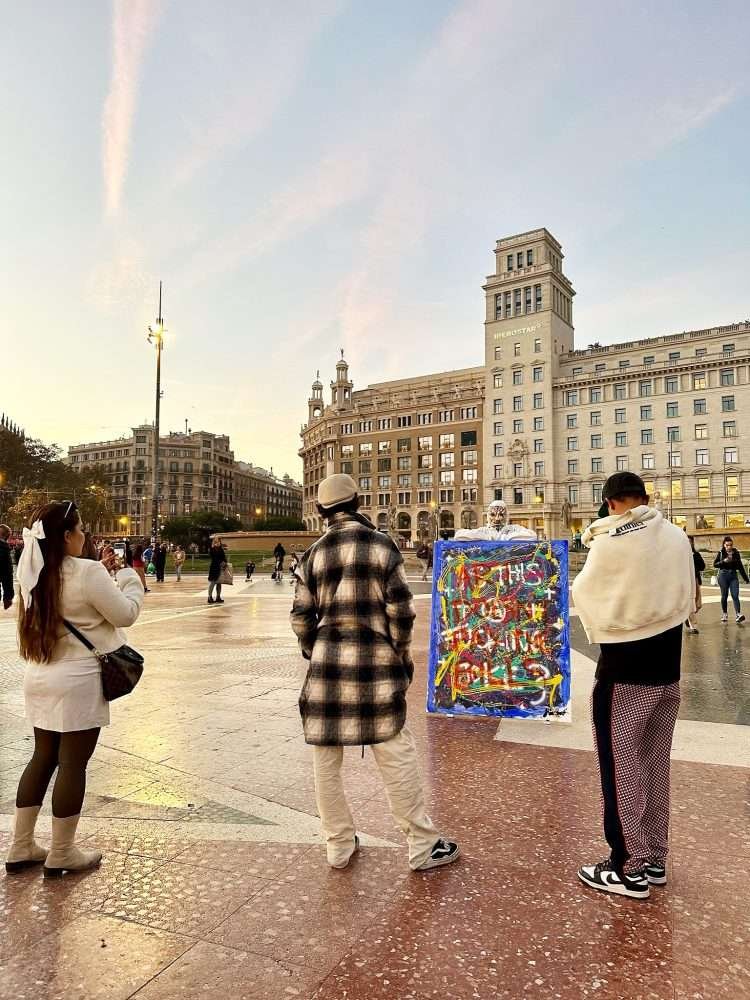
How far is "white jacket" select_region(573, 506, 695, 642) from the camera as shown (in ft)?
9.14

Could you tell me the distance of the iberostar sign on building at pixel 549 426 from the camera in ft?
222

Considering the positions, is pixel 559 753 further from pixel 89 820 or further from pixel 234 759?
pixel 89 820

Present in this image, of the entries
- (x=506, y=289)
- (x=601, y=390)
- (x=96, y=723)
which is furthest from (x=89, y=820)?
(x=506, y=289)

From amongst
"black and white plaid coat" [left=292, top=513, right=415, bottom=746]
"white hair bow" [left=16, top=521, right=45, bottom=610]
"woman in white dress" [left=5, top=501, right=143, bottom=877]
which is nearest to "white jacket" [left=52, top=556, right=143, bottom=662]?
"woman in white dress" [left=5, top=501, right=143, bottom=877]

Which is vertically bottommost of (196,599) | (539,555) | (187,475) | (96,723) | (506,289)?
(196,599)

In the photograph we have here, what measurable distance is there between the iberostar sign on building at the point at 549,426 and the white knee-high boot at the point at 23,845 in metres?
66.2

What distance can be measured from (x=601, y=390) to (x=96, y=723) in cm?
7803

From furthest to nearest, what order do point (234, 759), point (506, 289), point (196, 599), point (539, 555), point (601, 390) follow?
point (506, 289) < point (601, 390) < point (196, 599) < point (539, 555) < point (234, 759)

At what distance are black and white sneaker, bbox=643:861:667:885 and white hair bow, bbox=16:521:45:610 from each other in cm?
302

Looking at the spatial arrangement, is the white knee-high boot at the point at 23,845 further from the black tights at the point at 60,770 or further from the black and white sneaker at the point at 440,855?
the black and white sneaker at the point at 440,855

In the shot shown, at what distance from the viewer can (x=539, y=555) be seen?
5594 mm

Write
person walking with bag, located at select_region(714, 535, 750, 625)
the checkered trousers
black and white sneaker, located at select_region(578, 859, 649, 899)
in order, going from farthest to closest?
1. person walking with bag, located at select_region(714, 535, 750, 625)
2. the checkered trousers
3. black and white sneaker, located at select_region(578, 859, 649, 899)

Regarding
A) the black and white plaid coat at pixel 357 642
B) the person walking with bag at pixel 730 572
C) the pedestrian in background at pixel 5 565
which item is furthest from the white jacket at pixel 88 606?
the person walking with bag at pixel 730 572

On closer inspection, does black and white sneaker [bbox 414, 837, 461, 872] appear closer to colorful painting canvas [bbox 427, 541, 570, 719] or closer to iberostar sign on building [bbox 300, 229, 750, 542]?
colorful painting canvas [bbox 427, 541, 570, 719]
